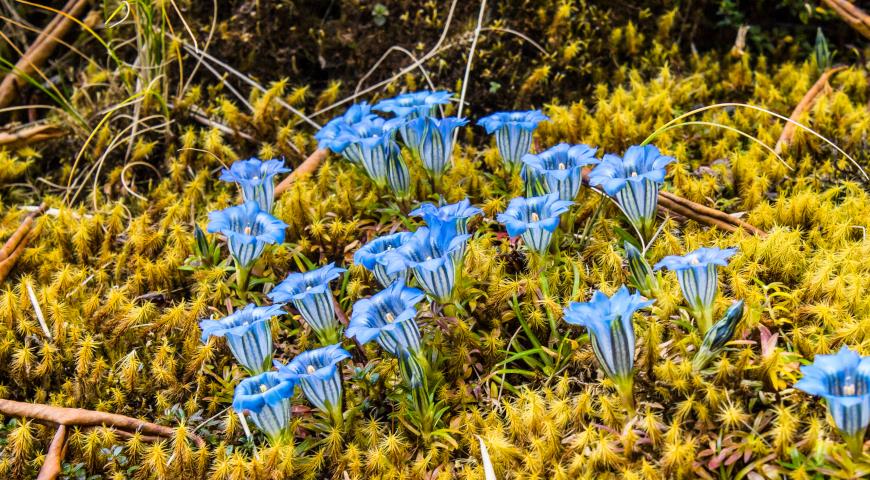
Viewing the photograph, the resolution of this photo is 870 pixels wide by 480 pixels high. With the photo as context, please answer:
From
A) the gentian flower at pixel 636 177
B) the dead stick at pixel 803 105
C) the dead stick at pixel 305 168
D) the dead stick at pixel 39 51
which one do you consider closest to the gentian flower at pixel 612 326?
the gentian flower at pixel 636 177

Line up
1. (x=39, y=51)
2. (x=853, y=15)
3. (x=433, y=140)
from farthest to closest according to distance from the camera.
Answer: (x=39, y=51) < (x=853, y=15) < (x=433, y=140)

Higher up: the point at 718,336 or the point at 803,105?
the point at 803,105

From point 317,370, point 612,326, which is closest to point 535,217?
point 612,326

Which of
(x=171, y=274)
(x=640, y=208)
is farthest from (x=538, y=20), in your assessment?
(x=171, y=274)

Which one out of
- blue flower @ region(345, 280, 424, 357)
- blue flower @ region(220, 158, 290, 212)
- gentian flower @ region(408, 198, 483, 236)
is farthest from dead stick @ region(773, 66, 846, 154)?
blue flower @ region(220, 158, 290, 212)

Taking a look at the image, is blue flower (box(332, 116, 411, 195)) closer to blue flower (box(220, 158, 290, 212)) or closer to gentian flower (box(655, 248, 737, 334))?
blue flower (box(220, 158, 290, 212))

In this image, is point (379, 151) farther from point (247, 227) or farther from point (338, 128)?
point (247, 227)
